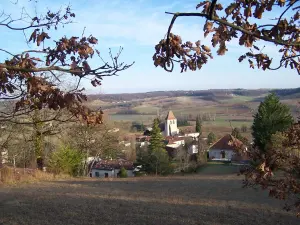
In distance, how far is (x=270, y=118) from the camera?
71.6 ft

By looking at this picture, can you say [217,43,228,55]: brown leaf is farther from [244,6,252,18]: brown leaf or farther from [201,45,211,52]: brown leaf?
[244,6,252,18]: brown leaf

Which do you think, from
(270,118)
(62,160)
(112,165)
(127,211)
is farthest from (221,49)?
(112,165)

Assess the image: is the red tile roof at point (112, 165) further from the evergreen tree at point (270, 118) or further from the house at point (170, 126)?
the house at point (170, 126)

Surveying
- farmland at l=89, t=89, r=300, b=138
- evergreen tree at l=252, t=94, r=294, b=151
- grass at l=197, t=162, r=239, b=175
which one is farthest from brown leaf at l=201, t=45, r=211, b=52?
farmland at l=89, t=89, r=300, b=138

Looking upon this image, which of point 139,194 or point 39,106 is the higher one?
point 39,106

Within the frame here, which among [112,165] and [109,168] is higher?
[112,165]

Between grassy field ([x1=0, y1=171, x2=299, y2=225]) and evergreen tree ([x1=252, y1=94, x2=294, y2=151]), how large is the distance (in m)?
10.6

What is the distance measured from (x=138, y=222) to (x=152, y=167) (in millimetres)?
18837

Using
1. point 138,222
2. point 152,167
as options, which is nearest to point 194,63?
point 138,222

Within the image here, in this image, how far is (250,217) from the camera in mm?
8172

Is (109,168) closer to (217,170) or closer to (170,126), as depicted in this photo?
(217,170)

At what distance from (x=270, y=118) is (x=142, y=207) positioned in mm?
15412

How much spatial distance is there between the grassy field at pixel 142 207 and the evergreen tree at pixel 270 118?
10.6 meters

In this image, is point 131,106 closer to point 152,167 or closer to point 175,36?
point 152,167
